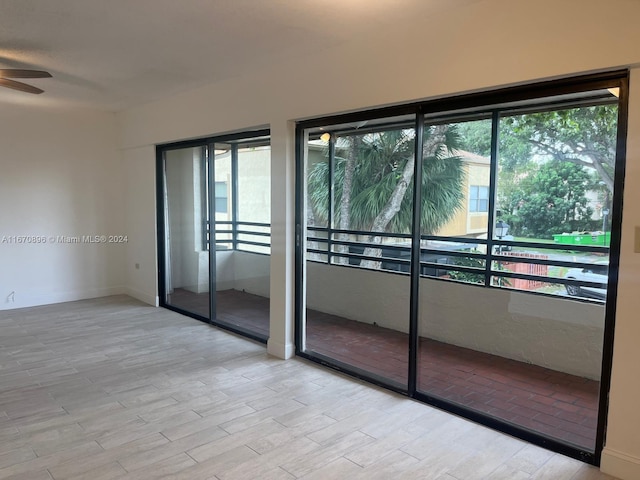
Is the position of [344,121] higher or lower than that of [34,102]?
lower

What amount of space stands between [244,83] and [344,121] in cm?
123

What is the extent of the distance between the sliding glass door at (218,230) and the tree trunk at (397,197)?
3.66 ft

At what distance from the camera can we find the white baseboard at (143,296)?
6201 mm

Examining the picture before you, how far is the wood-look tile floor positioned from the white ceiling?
102 inches

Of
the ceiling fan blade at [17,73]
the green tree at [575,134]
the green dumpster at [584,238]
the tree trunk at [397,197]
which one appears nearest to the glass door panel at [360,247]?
the tree trunk at [397,197]

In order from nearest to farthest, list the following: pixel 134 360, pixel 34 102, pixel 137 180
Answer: pixel 134 360, pixel 34 102, pixel 137 180

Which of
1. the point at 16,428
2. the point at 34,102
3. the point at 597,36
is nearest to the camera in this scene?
the point at 597,36

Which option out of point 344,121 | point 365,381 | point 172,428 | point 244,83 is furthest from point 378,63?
point 172,428

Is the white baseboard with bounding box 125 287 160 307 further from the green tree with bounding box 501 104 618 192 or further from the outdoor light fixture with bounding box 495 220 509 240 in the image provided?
the green tree with bounding box 501 104 618 192

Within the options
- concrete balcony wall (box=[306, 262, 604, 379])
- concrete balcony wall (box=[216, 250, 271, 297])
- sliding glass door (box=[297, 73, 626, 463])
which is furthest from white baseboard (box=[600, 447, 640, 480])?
concrete balcony wall (box=[216, 250, 271, 297])

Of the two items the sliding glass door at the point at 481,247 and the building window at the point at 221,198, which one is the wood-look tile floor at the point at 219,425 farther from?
the building window at the point at 221,198

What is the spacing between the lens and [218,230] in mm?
5422

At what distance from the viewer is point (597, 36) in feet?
7.67

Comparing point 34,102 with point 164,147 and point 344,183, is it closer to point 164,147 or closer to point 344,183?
point 164,147
